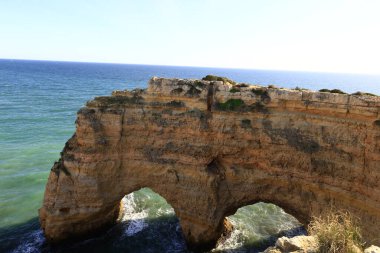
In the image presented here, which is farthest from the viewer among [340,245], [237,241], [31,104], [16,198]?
[31,104]

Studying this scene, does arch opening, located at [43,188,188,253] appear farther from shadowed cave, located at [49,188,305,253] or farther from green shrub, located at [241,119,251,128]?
green shrub, located at [241,119,251,128]

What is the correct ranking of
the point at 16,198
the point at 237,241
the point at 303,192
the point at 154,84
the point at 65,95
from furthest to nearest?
1. the point at 65,95
2. the point at 16,198
3. the point at 237,241
4. the point at 154,84
5. the point at 303,192

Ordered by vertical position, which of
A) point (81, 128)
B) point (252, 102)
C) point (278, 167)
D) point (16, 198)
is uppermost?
point (252, 102)

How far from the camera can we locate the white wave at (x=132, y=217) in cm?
2075

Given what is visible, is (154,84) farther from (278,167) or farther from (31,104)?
(31,104)

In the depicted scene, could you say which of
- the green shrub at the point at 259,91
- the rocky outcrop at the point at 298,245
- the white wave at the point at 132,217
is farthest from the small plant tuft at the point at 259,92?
the white wave at the point at 132,217

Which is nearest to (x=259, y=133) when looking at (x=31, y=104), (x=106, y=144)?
(x=106, y=144)

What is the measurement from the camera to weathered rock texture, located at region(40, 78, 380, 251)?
15.8m

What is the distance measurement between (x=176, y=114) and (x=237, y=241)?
829 cm

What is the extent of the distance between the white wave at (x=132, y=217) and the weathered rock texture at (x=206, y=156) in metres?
1.84

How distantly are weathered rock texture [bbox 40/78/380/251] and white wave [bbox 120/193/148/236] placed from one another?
1840 millimetres

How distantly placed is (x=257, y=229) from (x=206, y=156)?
6656 millimetres

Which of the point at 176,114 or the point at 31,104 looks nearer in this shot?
the point at 176,114

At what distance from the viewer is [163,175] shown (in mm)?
18562
